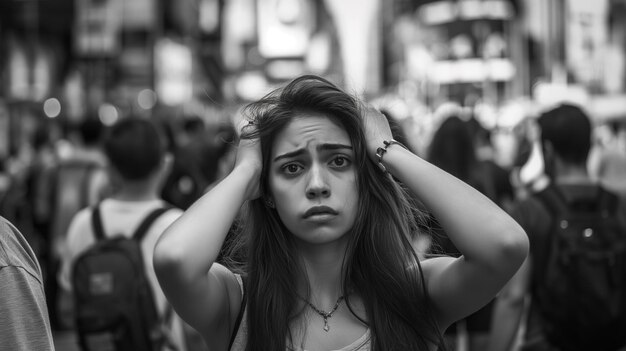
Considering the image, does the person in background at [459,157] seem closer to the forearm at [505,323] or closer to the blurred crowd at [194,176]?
the blurred crowd at [194,176]

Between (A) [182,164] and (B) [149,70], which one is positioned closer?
(A) [182,164]

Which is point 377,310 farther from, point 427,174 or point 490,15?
point 490,15

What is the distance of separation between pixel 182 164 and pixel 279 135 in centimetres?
568

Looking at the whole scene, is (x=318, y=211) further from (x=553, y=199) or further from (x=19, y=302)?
(x=553, y=199)

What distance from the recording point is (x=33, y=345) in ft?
9.38

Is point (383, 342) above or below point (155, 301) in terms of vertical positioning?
above

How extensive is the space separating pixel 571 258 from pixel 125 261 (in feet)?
7.02

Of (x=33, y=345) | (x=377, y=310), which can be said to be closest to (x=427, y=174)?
(x=377, y=310)

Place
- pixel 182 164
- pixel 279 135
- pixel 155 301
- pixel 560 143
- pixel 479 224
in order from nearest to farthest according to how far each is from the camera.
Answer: pixel 479 224 < pixel 279 135 < pixel 155 301 < pixel 560 143 < pixel 182 164

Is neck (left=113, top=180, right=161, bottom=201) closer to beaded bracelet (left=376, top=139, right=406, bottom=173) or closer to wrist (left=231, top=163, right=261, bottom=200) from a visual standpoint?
wrist (left=231, top=163, right=261, bottom=200)

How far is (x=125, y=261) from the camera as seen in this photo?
536cm

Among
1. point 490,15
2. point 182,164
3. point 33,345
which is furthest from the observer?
point 490,15

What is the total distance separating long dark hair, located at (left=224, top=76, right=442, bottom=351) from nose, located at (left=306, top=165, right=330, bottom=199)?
0.15 metres

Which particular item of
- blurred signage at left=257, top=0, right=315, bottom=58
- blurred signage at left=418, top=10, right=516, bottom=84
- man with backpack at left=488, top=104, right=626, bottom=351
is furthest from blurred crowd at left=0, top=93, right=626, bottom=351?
blurred signage at left=257, top=0, right=315, bottom=58
